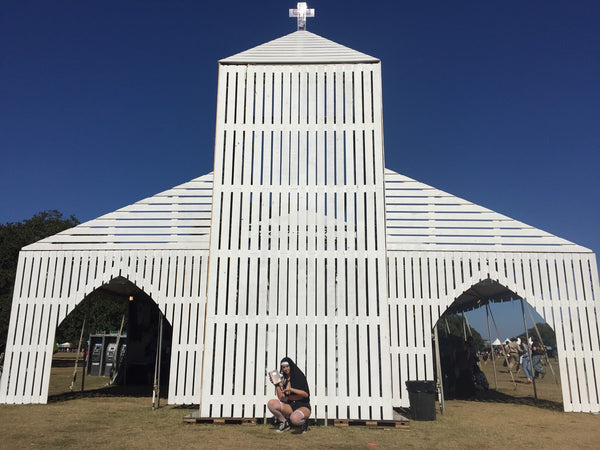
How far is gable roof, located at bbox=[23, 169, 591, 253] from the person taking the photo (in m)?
12.0

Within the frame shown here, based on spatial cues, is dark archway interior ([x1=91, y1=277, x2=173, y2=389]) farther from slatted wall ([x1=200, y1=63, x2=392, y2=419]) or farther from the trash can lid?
the trash can lid

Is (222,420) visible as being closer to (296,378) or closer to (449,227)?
(296,378)

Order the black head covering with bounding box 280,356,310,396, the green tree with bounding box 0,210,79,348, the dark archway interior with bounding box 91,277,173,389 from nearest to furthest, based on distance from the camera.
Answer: the black head covering with bounding box 280,356,310,396
the dark archway interior with bounding box 91,277,173,389
the green tree with bounding box 0,210,79,348

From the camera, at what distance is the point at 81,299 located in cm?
1181

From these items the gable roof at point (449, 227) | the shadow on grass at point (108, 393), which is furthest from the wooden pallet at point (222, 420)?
the gable roof at point (449, 227)

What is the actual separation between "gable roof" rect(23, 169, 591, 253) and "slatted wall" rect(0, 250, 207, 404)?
0.36 metres

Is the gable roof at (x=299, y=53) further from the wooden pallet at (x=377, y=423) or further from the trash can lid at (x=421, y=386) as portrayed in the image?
the wooden pallet at (x=377, y=423)

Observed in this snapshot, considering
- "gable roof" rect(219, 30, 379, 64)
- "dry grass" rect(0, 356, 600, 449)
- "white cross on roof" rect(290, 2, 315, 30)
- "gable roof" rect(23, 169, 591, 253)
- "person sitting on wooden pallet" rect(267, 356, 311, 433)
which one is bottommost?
"dry grass" rect(0, 356, 600, 449)

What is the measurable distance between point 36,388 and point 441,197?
475 inches

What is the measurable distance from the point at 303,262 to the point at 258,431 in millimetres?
3502

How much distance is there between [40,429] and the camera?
8430 millimetres

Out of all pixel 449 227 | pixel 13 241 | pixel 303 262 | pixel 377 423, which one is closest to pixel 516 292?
pixel 449 227

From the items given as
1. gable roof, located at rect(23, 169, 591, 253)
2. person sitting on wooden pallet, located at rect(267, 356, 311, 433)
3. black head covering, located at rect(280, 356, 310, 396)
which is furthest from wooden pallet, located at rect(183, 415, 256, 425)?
gable roof, located at rect(23, 169, 591, 253)

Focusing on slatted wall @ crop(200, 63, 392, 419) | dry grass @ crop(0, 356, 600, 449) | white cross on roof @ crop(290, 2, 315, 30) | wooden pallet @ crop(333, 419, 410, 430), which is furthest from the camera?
white cross on roof @ crop(290, 2, 315, 30)
